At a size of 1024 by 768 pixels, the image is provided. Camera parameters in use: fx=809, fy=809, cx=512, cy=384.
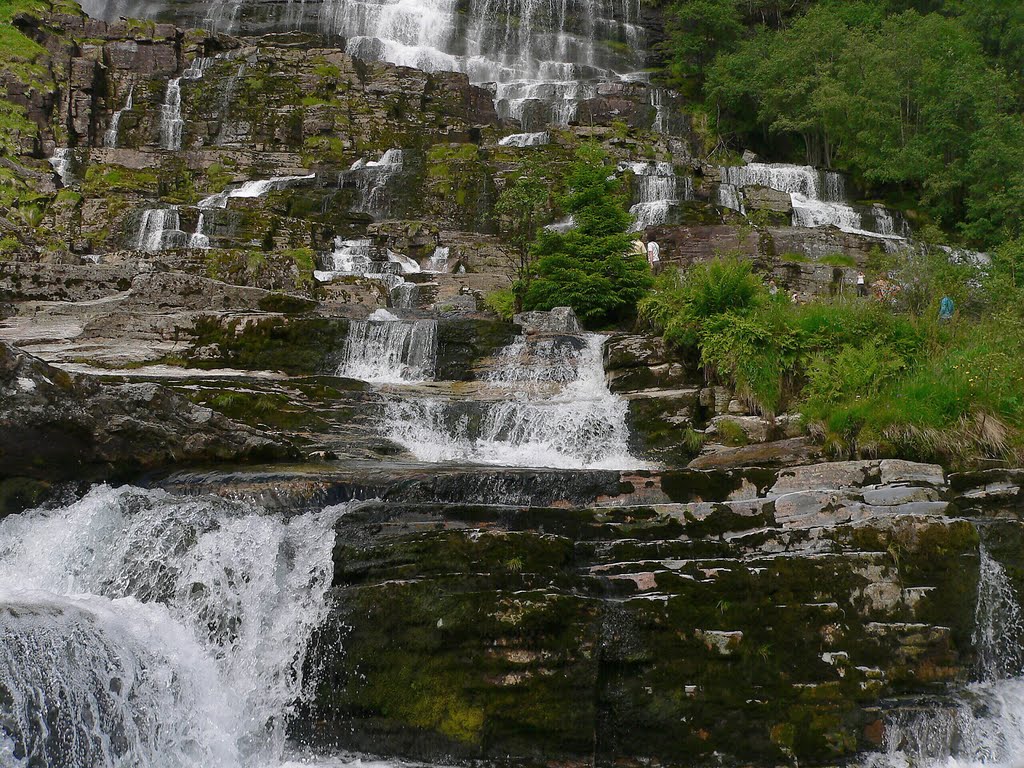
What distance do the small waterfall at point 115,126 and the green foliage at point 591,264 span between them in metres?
27.8

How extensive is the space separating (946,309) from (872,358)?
2.54 metres

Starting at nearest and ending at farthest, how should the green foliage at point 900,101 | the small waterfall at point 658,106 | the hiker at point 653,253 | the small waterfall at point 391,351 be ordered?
the small waterfall at point 391,351 → the hiker at point 653,253 → the green foliage at point 900,101 → the small waterfall at point 658,106

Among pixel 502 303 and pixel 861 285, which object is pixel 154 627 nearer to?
pixel 502 303

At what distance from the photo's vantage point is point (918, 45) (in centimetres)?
3494

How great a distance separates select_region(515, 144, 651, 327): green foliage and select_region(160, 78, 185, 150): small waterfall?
26.1 m

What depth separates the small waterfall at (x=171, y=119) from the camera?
37531 mm

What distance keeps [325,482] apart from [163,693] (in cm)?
299

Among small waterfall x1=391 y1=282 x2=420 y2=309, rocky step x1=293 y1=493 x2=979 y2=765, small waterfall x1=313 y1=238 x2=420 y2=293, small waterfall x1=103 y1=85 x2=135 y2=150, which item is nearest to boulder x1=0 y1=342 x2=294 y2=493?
rocky step x1=293 y1=493 x2=979 y2=765

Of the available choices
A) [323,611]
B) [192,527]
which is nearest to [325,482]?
[192,527]

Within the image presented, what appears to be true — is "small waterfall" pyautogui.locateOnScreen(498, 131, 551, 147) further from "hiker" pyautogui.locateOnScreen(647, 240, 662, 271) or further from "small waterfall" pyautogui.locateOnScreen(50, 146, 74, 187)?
"small waterfall" pyautogui.locateOnScreen(50, 146, 74, 187)

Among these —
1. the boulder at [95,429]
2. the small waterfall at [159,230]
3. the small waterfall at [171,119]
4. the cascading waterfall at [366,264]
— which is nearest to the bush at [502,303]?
the cascading waterfall at [366,264]

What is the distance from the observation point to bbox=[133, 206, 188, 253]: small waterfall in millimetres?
25656

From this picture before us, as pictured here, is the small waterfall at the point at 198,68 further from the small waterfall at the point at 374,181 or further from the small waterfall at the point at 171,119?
the small waterfall at the point at 374,181

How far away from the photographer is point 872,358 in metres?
11.3
